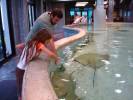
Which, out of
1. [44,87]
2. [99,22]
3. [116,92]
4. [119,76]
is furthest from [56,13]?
[99,22]

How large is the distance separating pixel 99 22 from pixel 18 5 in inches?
150

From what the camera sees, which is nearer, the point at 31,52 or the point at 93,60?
the point at 31,52

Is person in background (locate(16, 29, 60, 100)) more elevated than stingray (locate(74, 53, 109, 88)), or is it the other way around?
person in background (locate(16, 29, 60, 100))

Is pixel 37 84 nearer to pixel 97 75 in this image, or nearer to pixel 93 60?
pixel 97 75

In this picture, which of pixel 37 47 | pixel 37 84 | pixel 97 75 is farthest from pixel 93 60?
pixel 37 84

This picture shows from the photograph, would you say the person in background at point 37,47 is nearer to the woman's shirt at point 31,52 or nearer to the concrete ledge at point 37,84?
the woman's shirt at point 31,52

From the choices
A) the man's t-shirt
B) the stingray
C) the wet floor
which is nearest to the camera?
the man's t-shirt

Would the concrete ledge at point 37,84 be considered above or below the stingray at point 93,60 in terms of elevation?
above

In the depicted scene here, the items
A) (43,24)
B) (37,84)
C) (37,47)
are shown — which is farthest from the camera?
(37,47)

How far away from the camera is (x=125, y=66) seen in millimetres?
3787

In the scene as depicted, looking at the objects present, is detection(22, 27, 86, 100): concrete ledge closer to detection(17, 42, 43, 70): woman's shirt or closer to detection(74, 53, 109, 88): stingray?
detection(17, 42, 43, 70): woman's shirt

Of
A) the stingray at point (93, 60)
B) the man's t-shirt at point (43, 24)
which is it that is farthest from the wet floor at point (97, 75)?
the man's t-shirt at point (43, 24)

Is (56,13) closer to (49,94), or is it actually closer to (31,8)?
(49,94)

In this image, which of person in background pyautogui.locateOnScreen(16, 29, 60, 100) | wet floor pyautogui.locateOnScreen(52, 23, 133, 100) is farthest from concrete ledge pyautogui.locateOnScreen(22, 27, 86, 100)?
wet floor pyautogui.locateOnScreen(52, 23, 133, 100)
